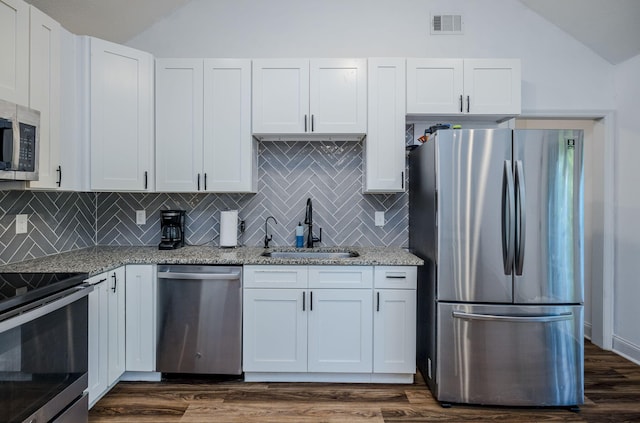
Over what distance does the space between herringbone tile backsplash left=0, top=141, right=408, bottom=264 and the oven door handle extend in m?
1.30

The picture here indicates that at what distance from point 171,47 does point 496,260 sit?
3.21 m

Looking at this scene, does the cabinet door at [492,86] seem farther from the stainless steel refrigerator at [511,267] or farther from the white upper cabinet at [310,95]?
the white upper cabinet at [310,95]

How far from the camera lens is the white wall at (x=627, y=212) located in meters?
2.87

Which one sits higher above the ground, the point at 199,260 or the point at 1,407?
the point at 199,260

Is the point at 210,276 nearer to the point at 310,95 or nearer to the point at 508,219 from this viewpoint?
the point at 310,95

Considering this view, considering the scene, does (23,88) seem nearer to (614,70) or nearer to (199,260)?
(199,260)

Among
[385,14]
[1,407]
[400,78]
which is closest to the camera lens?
[1,407]

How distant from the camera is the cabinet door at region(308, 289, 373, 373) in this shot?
2420 mm

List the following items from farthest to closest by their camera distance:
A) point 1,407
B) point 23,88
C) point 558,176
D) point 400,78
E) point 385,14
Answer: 1. point 385,14
2. point 400,78
3. point 558,176
4. point 23,88
5. point 1,407

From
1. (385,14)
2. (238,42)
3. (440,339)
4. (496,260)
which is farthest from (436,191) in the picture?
(238,42)

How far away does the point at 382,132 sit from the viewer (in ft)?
8.84

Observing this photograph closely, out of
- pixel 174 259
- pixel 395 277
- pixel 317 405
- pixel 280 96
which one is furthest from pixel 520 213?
pixel 174 259

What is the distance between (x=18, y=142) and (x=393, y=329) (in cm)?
250

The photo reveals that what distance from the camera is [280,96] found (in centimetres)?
270
